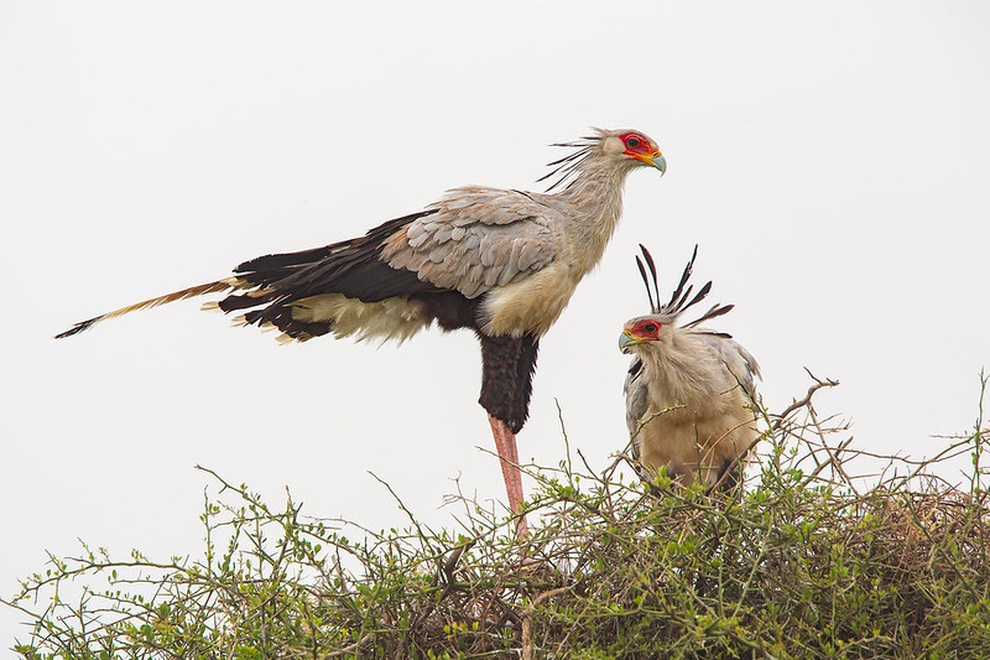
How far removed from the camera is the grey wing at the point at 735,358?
4328mm

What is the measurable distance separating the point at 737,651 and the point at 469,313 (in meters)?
2.34

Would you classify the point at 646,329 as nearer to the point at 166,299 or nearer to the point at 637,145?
the point at 637,145

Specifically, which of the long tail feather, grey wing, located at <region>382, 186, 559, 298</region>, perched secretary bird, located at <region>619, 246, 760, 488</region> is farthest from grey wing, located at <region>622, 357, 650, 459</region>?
the long tail feather

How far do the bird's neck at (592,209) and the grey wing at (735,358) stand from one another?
591 millimetres

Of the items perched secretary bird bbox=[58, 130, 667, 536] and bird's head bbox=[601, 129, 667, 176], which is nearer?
perched secretary bird bbox=[58, 130, 667, 536]

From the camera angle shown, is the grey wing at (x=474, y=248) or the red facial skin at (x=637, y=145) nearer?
the grey wing at (x=474, y=248)

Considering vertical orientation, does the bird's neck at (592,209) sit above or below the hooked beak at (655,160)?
below

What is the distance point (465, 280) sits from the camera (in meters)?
4.41

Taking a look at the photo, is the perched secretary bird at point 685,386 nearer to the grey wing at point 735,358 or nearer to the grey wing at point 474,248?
the grey wing at point 735,358

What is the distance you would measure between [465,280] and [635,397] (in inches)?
32.0

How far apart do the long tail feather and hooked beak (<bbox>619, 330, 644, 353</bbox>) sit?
1.45 meters

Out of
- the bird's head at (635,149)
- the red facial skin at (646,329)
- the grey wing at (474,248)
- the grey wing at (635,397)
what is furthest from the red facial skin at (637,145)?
the red facial skin at (646,329)

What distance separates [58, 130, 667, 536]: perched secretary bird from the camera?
14.4 feet

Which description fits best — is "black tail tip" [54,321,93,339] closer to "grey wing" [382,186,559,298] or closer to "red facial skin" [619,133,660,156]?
→ "grey wing" [382,186,559,298]
